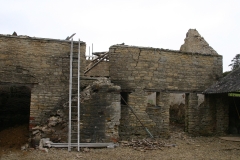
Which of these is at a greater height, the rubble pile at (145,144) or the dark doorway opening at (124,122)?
the dark doorway opening at (124,122)

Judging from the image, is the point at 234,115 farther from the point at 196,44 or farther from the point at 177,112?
the point at 196,44

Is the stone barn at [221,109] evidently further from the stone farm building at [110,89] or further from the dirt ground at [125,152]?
the dirt ground at [125,152]

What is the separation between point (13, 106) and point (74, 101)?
343 centimetres

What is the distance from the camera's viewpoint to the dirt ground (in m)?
7.51

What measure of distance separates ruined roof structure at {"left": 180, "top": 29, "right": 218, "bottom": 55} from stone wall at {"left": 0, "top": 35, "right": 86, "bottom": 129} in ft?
24.6

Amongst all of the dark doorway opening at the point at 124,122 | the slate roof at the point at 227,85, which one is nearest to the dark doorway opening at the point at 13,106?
the dark doorway opening at the point at 124,122

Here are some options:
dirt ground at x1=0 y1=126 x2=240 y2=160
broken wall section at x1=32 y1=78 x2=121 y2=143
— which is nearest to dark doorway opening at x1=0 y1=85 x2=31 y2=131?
dirt ground at x1=0 y1=126 x2=240 y2=160

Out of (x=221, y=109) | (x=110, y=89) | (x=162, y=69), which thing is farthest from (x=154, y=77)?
(x=221, y=109)

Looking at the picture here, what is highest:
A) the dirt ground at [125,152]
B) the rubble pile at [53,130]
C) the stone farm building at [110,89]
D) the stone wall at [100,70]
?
the stone wall at [100,70]

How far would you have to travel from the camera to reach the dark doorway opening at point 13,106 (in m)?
10.3

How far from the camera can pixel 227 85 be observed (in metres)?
10.6

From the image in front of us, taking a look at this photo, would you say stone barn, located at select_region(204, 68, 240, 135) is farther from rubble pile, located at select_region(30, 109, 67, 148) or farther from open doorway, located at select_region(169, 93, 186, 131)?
rubble pile, located at select_region(30, 109, 67, 148)

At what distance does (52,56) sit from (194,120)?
22.1ft

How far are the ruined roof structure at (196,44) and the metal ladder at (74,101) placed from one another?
720 centimetres
